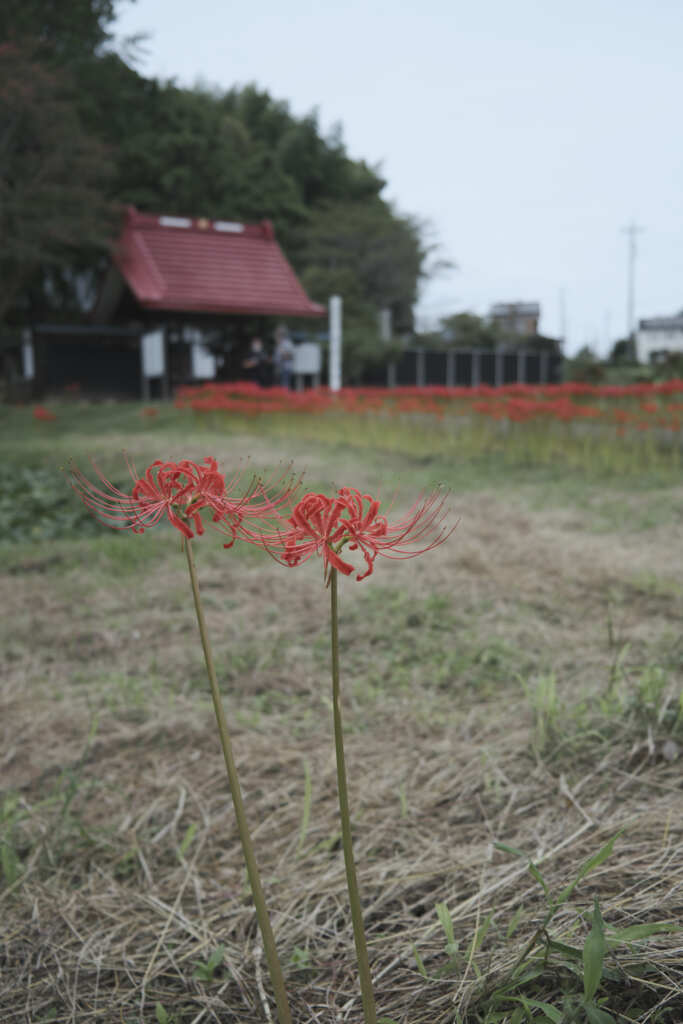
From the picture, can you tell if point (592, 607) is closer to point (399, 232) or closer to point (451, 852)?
point (451, 852)

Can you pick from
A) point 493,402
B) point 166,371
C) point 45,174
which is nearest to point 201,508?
point 493,402

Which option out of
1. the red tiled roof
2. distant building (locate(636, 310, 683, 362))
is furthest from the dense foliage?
distant building (locate(636, 310, 683, 362))

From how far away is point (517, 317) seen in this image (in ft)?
104

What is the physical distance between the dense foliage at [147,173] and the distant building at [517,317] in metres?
3.98

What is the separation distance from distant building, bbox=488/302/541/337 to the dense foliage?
3983mm

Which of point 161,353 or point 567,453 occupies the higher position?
point 161,353

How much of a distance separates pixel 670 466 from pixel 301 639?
4.44m

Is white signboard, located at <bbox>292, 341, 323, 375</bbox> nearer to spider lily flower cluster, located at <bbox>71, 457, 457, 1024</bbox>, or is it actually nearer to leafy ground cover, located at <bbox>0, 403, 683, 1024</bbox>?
leafy ground cover, located at <bbox>0, 403, 683, 1024</bbox>

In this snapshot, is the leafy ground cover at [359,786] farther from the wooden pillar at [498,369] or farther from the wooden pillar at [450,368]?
the wooden pillar at [498,369]

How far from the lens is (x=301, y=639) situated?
2.88 metres

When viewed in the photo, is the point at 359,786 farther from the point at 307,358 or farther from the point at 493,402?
the point at 307,358

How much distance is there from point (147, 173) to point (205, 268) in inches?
175

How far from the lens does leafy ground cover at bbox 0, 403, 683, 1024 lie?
115 centimetres

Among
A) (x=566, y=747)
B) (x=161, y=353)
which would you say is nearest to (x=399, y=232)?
(x=161, y=353)
